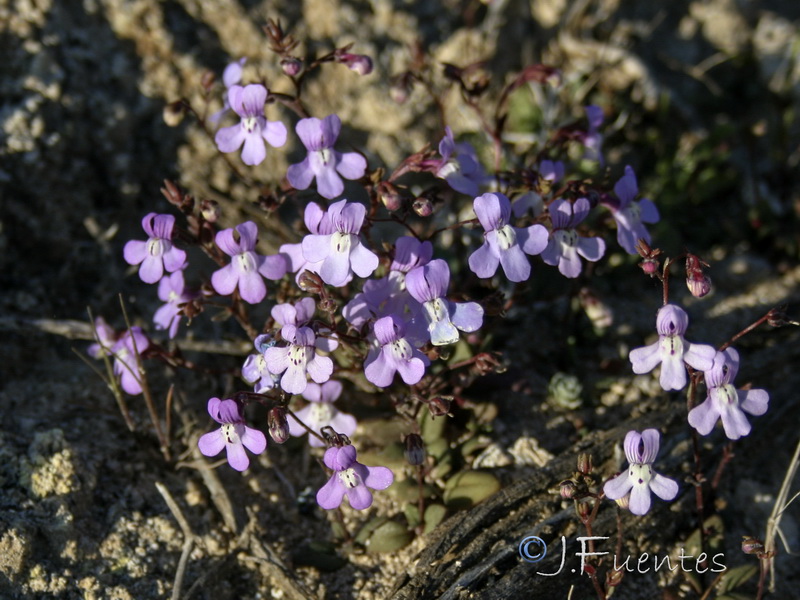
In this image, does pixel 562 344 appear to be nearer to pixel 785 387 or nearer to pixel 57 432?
pixel 785 387

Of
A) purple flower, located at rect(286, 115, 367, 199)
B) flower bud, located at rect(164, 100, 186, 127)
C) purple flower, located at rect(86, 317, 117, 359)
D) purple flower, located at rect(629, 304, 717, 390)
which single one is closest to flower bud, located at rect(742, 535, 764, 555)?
purple flower, located at rect(629, 304, 717, 390)

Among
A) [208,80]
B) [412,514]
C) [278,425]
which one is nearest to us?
[278,425]

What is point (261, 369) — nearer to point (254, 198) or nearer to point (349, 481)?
point (349, 481)

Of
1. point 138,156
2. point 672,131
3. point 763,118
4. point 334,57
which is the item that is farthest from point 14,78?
point 763,118

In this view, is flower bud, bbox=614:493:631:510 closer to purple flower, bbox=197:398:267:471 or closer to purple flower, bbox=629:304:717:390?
purple flower, bbox=629:304:717:390

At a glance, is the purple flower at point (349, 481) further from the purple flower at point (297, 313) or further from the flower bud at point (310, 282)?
the flower bud at point (310, 282)

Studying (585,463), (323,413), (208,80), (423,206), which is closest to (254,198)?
(208,80)
